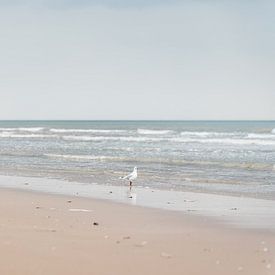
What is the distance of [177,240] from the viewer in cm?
733

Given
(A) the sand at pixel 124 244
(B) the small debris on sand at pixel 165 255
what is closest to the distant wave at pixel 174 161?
(A) the sand at pixel 124 244

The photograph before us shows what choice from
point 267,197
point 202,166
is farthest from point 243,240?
point 202,166

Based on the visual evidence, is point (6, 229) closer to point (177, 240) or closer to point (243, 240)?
point (177, 240)

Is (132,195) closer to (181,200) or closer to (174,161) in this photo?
(181,200)

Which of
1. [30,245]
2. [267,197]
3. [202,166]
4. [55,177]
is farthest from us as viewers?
[202,166]

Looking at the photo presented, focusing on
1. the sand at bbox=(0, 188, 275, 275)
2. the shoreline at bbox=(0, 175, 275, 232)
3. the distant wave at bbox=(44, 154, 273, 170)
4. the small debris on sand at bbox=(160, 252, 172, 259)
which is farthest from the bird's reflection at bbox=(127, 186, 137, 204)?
the distant wave at bbox=(44, 154, 273, 170)

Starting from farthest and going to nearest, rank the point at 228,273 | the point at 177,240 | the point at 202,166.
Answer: the point at 202,166
the point at 177,240
the point at 228,273

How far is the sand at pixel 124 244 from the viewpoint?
230 inches

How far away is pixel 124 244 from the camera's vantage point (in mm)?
6949

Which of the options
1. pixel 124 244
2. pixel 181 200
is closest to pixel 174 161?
pixel 181 200

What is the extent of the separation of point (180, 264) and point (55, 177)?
11152 mm

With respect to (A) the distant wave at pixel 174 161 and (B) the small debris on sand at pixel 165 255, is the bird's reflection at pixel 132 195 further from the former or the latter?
(A) the distant wave at pixel 174 161

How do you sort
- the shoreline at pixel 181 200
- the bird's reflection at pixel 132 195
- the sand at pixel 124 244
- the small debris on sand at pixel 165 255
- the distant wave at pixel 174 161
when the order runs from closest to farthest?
1. the sand at pixel 124 244
2. the small debris on sand at pixel 165 255
3. the shoreline at pixel 181 200
4. the bird's reflection at pixel 132 195
5. the distant wave at pixel 174 161

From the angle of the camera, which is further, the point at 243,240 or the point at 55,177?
the point at 55,177
